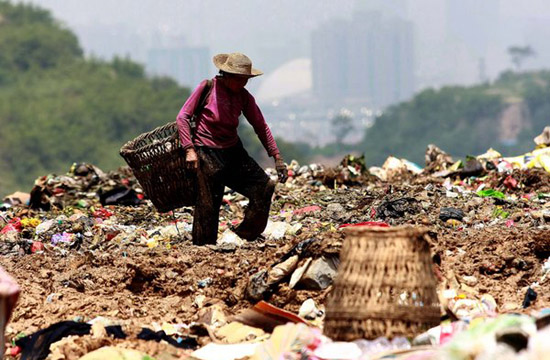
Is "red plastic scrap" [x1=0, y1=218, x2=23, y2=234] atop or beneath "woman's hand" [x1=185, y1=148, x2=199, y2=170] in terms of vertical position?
beneath

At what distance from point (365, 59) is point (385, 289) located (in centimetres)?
15221

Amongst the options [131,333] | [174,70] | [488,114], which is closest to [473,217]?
[131,333]

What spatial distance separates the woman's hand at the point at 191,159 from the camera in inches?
304

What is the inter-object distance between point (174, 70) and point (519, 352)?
159 meters

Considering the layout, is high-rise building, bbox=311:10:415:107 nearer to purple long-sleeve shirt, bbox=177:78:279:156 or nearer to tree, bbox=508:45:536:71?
tree, bbox=508:45:536:71

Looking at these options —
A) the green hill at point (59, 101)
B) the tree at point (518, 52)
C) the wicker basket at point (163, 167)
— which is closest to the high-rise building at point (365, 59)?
the tree at point (518, 52)

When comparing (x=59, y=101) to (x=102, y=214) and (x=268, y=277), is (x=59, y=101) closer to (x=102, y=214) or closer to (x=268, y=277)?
(x=102, y=214)

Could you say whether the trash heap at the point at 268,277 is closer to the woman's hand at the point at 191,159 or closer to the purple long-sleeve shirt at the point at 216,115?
the woman's hand at the point at 191,159

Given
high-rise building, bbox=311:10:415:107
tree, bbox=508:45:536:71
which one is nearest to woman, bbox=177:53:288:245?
tree, bbox=508:45:536:71

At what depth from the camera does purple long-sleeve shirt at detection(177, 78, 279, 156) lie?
7.71 metres

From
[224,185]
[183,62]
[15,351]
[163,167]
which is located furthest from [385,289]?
[183,62]

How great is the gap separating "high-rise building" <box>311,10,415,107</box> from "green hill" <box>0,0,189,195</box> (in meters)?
68.6

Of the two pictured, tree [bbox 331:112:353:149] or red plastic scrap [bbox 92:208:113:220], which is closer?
red plastic scrap [bbox 92:208:113:220]

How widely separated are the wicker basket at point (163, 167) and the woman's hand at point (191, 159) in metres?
0.28
